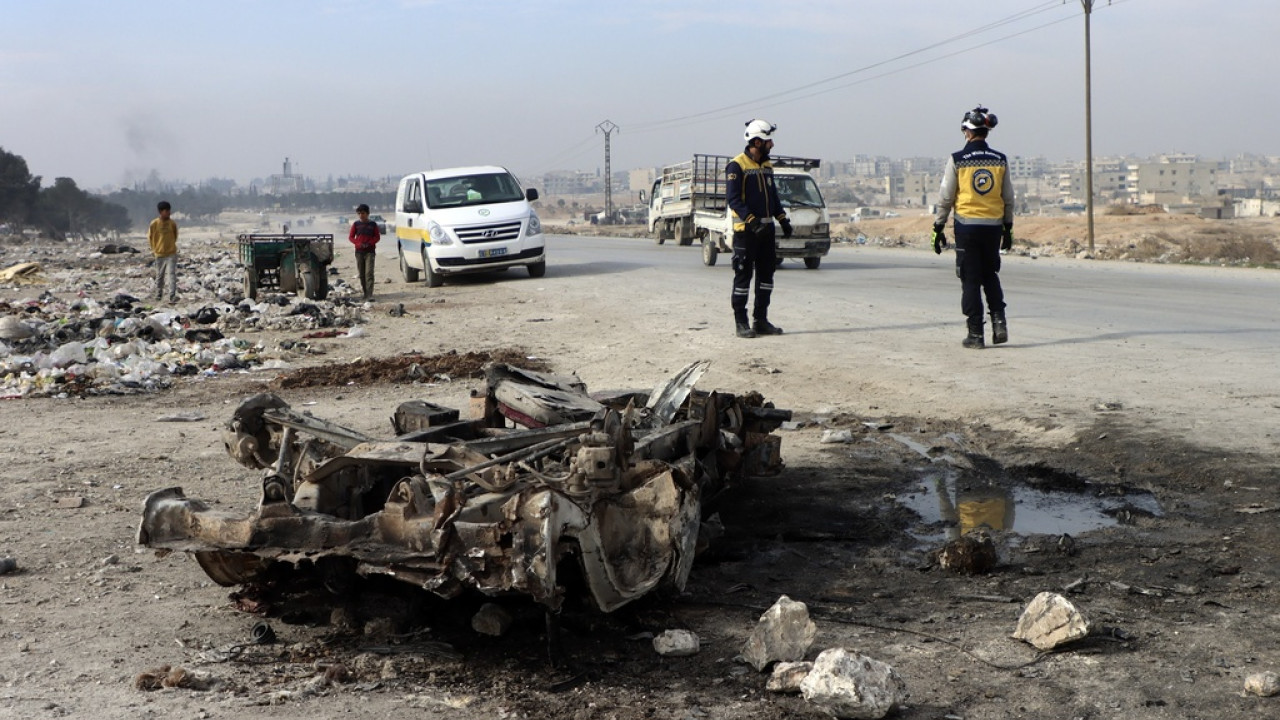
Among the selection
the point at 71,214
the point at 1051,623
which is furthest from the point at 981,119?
the point at 71,214

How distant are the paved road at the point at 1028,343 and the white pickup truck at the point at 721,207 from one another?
154cm

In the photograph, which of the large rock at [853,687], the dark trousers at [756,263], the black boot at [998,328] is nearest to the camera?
the large rock at [853,687]

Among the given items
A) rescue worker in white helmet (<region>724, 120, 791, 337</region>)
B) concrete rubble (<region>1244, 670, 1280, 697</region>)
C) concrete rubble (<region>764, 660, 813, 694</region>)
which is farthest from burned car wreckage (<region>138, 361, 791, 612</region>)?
rescue worker in white helmet (<region>724, 120, 791, 337</region>)

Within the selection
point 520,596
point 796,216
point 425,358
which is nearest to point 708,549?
point 520,596

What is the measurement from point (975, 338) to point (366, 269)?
11.5 m

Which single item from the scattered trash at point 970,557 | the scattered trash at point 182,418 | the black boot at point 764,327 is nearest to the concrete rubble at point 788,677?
the scattered trash at point 970,557

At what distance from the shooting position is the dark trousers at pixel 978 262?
1091 centimetres

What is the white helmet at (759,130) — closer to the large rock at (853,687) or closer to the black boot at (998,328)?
the black boot at (998,328)

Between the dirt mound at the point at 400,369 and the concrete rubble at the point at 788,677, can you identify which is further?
the dirt mound at the point at 400,369

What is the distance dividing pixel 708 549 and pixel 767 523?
27.4 inches

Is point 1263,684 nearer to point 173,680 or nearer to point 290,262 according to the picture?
point 173,680

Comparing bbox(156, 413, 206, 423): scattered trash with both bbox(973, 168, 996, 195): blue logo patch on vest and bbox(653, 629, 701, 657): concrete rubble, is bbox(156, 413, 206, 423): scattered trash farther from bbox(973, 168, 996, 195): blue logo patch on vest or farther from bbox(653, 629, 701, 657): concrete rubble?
bbox(973, 168, 996, 195): blue logo patch on vest

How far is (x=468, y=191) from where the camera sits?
71.9ft

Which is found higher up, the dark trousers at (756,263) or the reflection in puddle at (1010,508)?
the dark trousers at (756,263)
